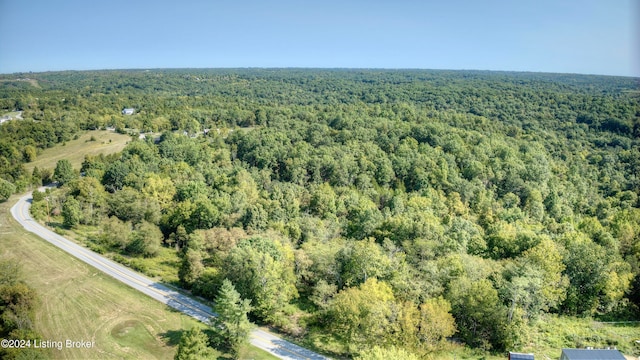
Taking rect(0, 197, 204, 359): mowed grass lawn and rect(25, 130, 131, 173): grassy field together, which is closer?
rect(0, 197, 204, 359): mowed grass lawn

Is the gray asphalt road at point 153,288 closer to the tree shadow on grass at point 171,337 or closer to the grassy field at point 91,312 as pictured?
the grassy field at point 91,312

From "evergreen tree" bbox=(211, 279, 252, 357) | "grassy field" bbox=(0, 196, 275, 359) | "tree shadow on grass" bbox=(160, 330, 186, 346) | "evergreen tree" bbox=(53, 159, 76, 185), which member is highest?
"evergreen tree" bbox=(53, 159, 76, 185)

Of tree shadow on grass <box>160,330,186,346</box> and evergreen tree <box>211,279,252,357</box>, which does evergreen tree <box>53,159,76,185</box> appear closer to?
tree shadow on grass <box>160,330,186,346</box>

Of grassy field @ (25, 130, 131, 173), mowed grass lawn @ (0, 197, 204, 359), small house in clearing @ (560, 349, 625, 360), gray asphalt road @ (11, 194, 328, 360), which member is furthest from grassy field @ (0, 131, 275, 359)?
grassy field @ (25, 130, 131, 173)

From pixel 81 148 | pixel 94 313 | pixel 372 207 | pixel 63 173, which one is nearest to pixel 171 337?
pixel 94 313

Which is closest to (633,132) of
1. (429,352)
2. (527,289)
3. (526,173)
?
(526,173)

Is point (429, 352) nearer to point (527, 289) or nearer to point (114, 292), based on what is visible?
point (527, 289)
